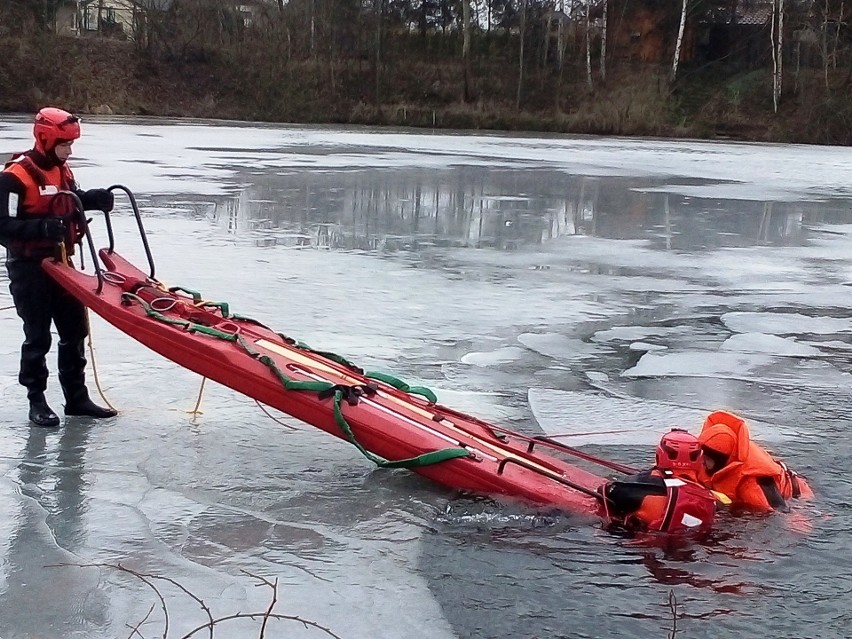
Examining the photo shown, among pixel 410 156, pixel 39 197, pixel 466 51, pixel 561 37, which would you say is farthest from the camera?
pixel 561 37

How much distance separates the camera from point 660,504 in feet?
13.2

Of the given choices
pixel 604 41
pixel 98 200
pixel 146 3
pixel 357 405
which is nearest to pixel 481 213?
pixel 98 200

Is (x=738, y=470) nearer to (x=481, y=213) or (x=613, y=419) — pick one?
(x=613, y=419)

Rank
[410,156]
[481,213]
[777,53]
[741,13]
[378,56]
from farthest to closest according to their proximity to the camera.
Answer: [741,13] → [378,56] → [777,53] → [410,156] → [481,213]

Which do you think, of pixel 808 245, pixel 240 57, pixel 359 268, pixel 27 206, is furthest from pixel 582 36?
pixel 27 206

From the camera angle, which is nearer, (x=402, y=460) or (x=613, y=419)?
(x=402, y=460)

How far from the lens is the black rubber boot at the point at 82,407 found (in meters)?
5.30

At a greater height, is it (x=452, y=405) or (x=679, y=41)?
(x=679, y=41)

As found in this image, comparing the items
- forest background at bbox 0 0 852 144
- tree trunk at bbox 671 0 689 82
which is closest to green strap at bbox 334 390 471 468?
forest background at bbox 0 0 852 144

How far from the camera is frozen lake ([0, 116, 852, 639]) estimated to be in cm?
348

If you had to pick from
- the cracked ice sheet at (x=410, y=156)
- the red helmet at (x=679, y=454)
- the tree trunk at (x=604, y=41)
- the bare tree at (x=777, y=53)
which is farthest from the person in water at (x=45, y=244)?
the tree trunk at (x=604, y=41)

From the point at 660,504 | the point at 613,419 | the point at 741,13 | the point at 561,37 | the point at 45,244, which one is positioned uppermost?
the point at 741,13

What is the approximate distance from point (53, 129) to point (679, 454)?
3.05 metres

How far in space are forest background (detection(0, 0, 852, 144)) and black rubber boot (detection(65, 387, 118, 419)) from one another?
122ft
